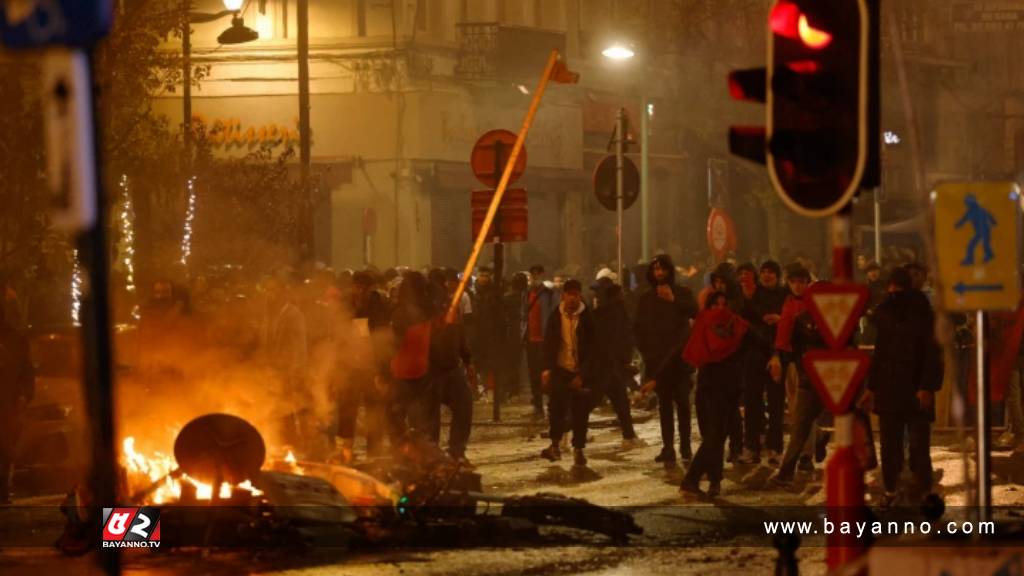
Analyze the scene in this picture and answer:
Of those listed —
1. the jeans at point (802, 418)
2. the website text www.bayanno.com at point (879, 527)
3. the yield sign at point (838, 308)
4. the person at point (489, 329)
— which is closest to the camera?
the yield sign at point (838, 308)

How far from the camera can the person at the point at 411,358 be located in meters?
14.3

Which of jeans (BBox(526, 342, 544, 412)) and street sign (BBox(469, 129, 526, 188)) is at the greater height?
street sign (BBox(469, 129, 526, 188))

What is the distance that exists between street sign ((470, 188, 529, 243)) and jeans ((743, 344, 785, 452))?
323 cm

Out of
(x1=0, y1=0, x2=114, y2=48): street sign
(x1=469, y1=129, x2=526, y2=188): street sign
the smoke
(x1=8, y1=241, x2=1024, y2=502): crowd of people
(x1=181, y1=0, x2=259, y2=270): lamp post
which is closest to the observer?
(x1=0, y1=0, x2=114, y2=48): street sign

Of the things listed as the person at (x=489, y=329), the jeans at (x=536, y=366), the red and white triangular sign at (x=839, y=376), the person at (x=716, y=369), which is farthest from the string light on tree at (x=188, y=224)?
the red and white triangular sign at (x=839, y=376)

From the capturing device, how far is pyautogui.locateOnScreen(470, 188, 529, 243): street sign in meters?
17.3

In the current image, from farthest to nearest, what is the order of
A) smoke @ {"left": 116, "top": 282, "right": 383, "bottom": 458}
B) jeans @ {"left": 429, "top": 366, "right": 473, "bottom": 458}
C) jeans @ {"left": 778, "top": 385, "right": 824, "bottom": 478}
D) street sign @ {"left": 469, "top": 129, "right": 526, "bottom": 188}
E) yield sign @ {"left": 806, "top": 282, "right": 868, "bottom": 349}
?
street sign @ {"left": 469, "top": 129, "right": 526, "bottom": 188} → jeans @ {"left": 429, "top": 366, "right": 473, "bottom": 458} → smoke @ {"left": 116, "top": 282, "right": 383, "bottom": 458} → jeans @ {"left": 778, "top": 385, "right": 824, "bottom": 478} → yield sign @ {"left": 806, "top": 282, "right": 868, "bottom": 349}

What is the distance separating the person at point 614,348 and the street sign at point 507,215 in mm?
1092

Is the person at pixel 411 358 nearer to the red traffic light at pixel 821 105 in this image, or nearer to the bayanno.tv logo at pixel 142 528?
the bayanno.tv logo at pixel 142 528

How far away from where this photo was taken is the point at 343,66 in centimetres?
3853

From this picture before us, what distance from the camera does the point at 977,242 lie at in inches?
356

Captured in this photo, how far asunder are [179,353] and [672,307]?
4683 millimetres

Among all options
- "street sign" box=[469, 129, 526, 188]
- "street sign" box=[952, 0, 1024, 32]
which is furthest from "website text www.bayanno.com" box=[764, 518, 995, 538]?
"street sign" box=[952, 0, 1024, 32]

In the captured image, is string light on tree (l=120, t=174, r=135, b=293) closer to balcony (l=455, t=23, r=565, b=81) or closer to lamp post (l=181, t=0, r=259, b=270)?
lamp post (l=181, t=0, r=259, b=270)
